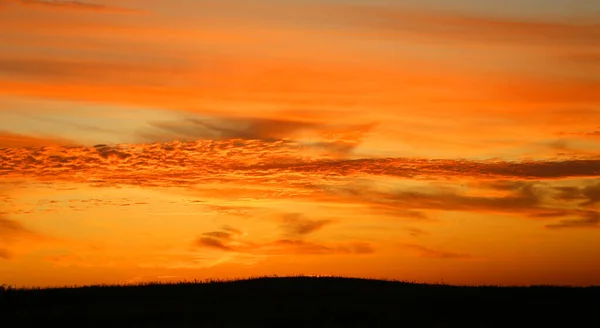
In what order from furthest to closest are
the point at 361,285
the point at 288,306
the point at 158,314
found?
the point at 361,285
the point at 288,306
the point at 158,314

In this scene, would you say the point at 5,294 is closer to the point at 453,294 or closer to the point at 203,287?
the point at 203,287

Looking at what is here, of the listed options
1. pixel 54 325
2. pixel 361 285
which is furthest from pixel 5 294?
pixel 361 285

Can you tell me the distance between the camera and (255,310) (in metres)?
39.4

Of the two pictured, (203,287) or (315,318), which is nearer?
(315,318)

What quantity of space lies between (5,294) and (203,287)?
417 inches

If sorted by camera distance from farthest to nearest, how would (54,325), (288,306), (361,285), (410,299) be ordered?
(361,285)
(410,299)
(288,306)
(54,325)

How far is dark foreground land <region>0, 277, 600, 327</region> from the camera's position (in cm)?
3622

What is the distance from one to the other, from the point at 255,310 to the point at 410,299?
9.01m

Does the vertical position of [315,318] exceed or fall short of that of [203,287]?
it falls short

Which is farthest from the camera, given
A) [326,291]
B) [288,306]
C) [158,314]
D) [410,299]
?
[326,291]

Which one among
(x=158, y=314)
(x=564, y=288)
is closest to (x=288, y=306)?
(x=158, y=314)

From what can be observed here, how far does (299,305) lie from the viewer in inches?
1604

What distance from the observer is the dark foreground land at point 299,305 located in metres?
36.2

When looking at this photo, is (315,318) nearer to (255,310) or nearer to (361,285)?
(255,310)
